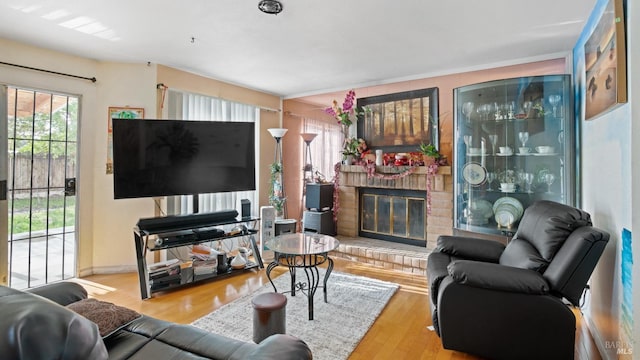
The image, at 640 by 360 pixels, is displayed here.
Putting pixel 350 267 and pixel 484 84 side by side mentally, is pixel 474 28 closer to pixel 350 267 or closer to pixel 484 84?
pixel 484 84

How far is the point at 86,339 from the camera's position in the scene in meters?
0.84

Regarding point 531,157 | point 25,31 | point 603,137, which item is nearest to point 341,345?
point 603,137

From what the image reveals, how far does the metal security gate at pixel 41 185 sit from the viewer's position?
294 centimetres

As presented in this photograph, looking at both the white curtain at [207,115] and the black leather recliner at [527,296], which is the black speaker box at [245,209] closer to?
the white curtain at [207,115]

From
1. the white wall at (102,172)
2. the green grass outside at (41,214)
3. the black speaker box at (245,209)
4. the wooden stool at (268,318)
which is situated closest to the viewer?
the wooden stool at (268,318)

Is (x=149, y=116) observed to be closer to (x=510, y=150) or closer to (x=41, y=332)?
(x=41, y=332)

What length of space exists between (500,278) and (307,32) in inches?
92.6

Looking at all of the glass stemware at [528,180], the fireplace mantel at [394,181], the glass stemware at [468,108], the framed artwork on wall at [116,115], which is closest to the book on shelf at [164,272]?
the framed artwork on wall at [116,115]

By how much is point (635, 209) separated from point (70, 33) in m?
3.99

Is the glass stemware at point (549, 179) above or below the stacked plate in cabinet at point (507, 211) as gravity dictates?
above

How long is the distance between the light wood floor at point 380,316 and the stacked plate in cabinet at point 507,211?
91cm

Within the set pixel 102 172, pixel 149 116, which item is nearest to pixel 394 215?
pixel 149 116

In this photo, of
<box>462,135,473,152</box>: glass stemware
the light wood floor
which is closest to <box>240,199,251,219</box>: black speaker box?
the light wood floor

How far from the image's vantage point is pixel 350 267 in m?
3.78
